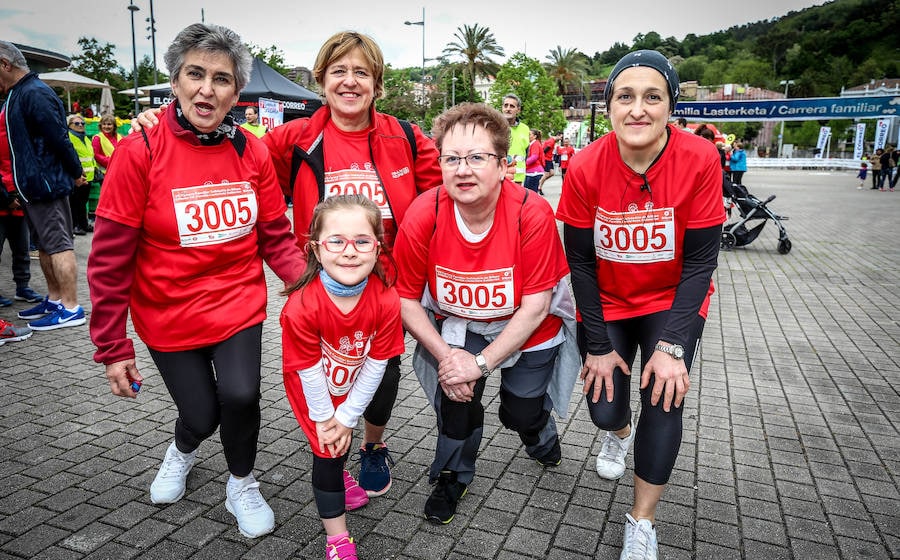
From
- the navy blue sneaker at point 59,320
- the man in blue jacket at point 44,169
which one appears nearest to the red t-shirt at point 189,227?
A: the man in blue jacket at point 44,169

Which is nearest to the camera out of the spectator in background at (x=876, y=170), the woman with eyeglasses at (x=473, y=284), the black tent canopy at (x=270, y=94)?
the woman with eyeglasses at (x=473, y=284)

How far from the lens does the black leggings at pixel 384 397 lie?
2.97 metres

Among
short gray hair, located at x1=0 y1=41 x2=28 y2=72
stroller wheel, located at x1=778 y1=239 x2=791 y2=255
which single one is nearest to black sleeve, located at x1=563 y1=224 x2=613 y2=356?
short gray hair, located at x1=0 y1=41 x2=28 y2=72

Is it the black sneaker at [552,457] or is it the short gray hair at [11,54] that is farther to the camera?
the short gray hair at [11,54]

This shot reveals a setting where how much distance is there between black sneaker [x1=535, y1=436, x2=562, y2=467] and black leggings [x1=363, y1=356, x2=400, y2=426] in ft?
3.13

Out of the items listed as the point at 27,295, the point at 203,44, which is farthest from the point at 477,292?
the point at 27,295

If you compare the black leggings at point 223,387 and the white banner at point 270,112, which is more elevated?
the white banner at point 270,112

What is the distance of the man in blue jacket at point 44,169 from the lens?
5348 mm

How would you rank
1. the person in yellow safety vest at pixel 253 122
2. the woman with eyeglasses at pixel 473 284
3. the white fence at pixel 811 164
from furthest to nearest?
1. the white fence at pixel 811 164
2. the person in yellow safety vest at pixel 253 122
3. the woman with eyeglasses at pixel 473 284

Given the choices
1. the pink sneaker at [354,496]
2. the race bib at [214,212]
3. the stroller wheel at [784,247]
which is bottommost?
the pink sneaker at [354,496]

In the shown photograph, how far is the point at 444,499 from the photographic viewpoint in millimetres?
2916

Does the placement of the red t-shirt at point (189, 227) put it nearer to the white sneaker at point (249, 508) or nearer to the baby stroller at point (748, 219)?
the white sneaker at point (249, 508)

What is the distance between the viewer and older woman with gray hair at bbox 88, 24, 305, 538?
2486 mm

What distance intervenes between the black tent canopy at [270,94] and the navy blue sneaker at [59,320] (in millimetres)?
8668
